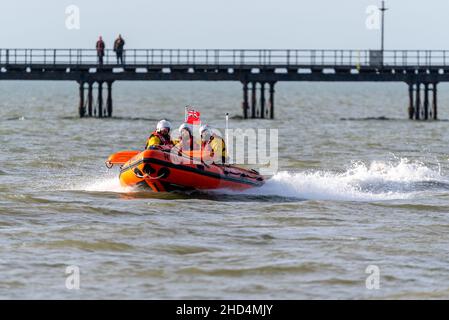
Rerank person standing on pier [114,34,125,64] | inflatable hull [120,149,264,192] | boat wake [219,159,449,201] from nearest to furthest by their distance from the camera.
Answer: inflatable hull [120,149,264,192]
boat wake [219,159,449,201]
person standing on pier [114,34,125,64]

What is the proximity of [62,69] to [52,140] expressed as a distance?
45.3 feet

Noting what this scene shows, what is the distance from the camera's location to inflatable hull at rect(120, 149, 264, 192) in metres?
25.1

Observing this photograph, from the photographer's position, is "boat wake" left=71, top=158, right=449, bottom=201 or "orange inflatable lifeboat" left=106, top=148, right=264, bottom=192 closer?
"orange inflatable lifeboat" left=106, top=148, right=264, bottom=192

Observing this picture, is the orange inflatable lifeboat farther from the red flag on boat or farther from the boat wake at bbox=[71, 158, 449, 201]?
the red flag on boat

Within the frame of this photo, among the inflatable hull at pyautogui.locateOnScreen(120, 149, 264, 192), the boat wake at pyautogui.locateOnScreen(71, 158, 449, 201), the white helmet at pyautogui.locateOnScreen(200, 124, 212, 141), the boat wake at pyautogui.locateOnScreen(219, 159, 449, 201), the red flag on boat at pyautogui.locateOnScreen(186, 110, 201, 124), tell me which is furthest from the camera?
the boat wake at pyautogui.locateOnScreen(219, 159, 449, 201)

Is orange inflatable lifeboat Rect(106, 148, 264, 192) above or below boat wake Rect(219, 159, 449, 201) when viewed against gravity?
above

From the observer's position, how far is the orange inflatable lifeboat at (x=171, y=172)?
82.3ft

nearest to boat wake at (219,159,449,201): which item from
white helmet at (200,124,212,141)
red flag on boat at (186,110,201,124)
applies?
white helmet at (200,124,212,141)

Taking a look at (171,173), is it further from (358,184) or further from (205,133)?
(358,184)
